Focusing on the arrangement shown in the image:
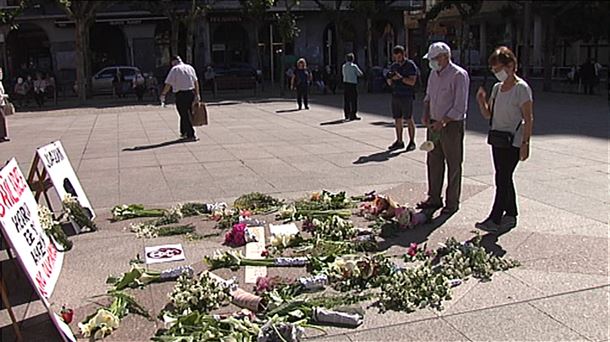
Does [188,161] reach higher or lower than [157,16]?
lower

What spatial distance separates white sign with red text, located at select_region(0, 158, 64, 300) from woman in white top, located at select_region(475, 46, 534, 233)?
411 cm

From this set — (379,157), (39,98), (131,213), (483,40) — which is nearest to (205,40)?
(39,98)

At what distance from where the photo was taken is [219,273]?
5.84m

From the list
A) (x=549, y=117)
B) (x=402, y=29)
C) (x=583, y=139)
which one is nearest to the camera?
(x=583, y=139)

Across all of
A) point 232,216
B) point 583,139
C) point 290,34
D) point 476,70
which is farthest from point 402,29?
point 232,216

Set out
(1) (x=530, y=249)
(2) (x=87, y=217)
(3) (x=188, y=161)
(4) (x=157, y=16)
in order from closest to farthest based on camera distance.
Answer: (1) (x=530, y=249) → (2) (x=87, y=217) → (3) (x=188, y=161) → (4) (x=157, y=16)

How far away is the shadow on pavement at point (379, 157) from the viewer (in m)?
11.4

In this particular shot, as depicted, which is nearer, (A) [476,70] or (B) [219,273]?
(B) [219,273]

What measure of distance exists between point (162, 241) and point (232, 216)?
998 mm

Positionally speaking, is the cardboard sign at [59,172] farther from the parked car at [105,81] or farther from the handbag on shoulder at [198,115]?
the parked car at [105,81]

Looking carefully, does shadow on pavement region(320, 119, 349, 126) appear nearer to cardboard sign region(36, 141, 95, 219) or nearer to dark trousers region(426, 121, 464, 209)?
dark trousers region(426, 121, 464, 209)

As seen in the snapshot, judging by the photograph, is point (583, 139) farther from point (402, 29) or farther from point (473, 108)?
point (402, 29)

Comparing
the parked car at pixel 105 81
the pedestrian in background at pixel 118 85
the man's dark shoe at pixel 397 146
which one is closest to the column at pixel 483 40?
the parked car at pixel 105 81

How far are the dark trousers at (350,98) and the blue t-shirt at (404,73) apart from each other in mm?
5135
